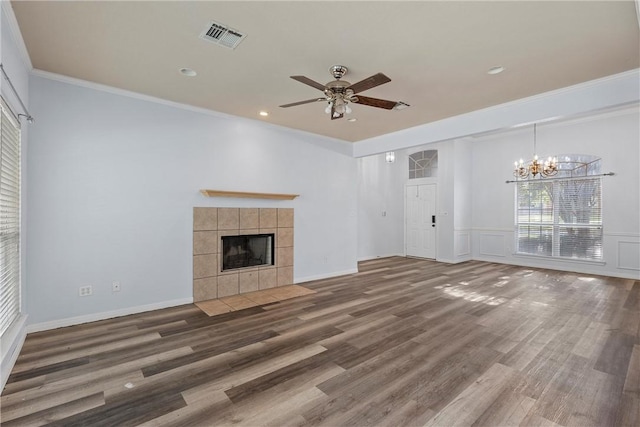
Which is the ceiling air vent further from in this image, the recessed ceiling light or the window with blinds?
the window with blinds

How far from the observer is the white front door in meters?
8.20

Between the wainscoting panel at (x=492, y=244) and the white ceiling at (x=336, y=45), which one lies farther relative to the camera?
the wainscoting panel at (x=492, y=244)

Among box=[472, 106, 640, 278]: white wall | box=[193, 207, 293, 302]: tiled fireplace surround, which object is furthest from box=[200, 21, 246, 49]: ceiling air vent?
box=[472, 106, 640, 278]: white wall

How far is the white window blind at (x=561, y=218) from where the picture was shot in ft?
20.8

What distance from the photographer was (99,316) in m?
3.63

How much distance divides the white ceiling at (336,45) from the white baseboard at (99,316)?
279 centimetres

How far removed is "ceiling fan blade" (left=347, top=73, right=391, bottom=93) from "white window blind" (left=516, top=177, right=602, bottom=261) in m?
6.39

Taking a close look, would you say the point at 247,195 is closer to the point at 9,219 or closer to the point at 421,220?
the point at 9,219

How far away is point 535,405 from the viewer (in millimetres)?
2078

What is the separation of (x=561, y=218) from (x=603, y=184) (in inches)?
40.1

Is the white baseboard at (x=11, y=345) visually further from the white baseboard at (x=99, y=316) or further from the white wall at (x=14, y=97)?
the white baseboard at (x=99, y=316)

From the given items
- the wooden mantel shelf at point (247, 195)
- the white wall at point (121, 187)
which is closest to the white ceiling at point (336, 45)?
the white wall at point (121, 187)

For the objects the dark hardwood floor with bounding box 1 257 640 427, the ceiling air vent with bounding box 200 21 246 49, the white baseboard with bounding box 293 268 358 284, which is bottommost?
the dark hardwood floor with bounding box 1 257 640 427

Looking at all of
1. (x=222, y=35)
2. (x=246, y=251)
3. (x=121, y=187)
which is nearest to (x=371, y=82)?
(x=222, y=35)
